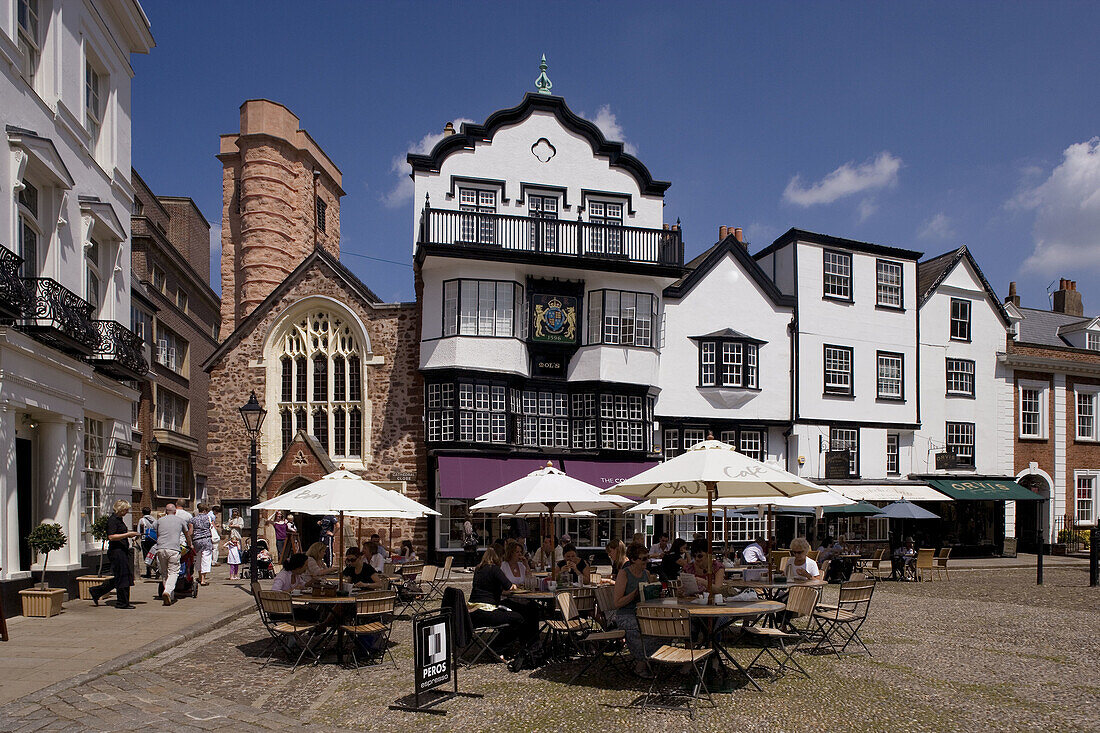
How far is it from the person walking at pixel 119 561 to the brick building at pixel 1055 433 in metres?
31.4

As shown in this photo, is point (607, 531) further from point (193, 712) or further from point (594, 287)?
point (193, 712)

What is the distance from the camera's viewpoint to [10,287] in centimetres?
1263

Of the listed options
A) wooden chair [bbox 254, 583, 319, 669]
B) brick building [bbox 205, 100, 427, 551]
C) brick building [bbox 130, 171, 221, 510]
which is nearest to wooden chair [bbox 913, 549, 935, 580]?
brick building [bbox 205, 100, 427, 551]

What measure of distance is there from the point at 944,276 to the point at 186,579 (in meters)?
29.1

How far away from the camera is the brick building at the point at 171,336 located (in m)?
34.6

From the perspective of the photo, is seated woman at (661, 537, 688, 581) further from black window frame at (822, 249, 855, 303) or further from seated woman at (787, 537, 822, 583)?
black window frame at (822, 249, 855, 303)

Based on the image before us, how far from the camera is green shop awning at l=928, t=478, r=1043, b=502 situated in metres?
31.6

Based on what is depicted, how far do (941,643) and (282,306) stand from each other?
73.6 ft

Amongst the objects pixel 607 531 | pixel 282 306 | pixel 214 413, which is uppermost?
pixel 282 306

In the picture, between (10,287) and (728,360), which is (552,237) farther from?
(10,287)

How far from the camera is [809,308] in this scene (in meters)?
31.3

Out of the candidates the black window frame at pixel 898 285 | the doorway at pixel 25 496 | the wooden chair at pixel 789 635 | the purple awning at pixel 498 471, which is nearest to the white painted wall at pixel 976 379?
the black window frame at pixel 898 285

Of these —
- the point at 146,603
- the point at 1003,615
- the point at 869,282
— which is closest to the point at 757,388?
the point at 869,282

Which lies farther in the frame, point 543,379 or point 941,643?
point 543,379
